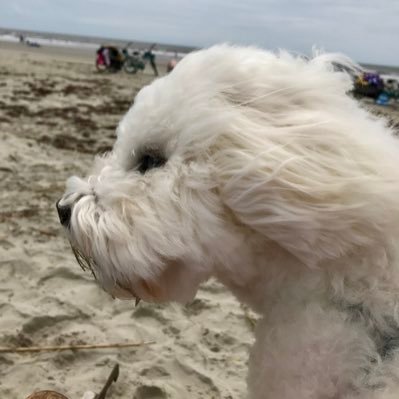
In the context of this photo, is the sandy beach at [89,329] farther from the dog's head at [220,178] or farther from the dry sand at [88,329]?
the dog's head at [220,178]

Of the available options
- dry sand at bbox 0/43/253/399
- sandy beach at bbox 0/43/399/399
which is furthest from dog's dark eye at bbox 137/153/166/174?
dry sand at bbox 0/43/253/399

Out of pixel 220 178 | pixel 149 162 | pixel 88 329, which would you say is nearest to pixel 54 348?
pixel 88 329

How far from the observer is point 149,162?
146 centimetres

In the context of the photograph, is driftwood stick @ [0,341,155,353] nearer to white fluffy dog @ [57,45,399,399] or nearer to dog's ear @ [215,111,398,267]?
white fluffy dog @ [57,45,399,399]

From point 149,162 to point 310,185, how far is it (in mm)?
453

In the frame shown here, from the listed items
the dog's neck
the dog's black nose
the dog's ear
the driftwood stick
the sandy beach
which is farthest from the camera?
the driftwood stick

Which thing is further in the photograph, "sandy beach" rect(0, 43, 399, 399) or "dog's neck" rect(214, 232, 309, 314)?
"sandy beach" rect(0, 43, 399, 399)

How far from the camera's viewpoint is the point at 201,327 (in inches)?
105

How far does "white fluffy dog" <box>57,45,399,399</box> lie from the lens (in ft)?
4.08

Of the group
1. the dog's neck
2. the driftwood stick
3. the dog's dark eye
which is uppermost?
the dog's dark eye

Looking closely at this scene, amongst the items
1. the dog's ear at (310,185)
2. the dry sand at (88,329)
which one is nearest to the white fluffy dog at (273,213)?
the dog's ear at (310,185)

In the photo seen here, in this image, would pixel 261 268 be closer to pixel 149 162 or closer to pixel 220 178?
pixel 220 178

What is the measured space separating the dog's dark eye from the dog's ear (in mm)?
193

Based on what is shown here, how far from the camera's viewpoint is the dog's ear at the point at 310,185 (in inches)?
48.0
